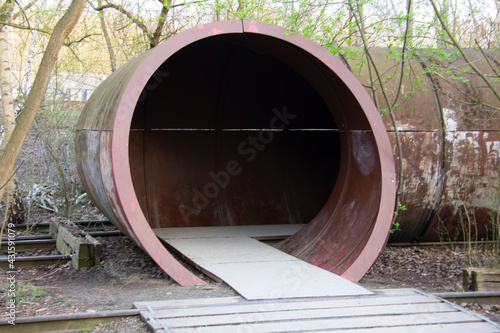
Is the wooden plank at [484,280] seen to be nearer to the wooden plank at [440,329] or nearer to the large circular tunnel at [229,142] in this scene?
the wooden plank at [440,329]

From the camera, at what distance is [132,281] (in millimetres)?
6082

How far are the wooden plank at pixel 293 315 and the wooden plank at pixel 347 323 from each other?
0.19ft

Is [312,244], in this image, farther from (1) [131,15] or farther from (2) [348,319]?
(1) [131,15]

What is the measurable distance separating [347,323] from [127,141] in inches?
103

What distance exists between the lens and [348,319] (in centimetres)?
401

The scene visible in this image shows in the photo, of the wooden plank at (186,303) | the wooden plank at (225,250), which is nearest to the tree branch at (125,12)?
the wooden plank at (225,250)

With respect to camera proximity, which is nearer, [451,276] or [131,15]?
[451,276]

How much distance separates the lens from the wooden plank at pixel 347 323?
12.4 ft

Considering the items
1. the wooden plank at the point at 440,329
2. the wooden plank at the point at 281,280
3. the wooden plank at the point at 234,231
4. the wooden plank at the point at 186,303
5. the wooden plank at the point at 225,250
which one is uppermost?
the wooden plank at the point at 234,231

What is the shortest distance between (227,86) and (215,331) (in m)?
6.14

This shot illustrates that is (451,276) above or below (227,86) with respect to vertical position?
below

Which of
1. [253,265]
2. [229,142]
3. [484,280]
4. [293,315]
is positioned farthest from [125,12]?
[293,315]

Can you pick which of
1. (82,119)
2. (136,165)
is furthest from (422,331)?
(136,165)

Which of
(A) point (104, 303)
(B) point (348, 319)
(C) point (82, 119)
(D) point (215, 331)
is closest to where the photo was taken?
(D) point (215, 331)
